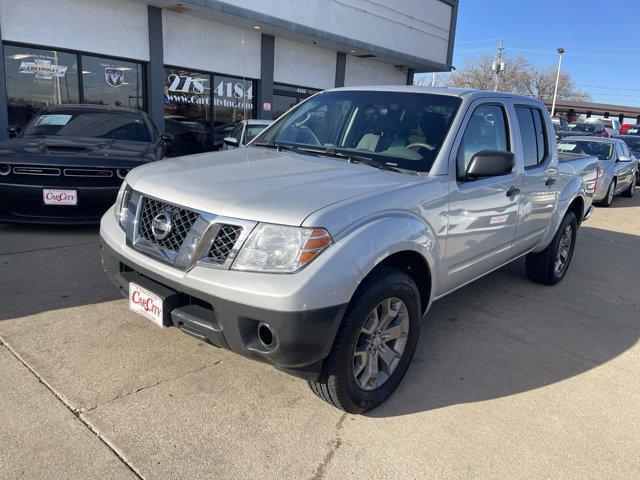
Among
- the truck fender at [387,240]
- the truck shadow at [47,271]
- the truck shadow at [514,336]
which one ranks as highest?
the truck fender at [387,240]

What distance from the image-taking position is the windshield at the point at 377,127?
3.31m

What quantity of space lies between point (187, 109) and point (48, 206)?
799 cm

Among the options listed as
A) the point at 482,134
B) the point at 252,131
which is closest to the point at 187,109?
the point at 252,131

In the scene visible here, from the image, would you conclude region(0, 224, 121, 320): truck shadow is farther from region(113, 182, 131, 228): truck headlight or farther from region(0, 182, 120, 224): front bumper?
region(113, 182, 131, 228): truck headlight

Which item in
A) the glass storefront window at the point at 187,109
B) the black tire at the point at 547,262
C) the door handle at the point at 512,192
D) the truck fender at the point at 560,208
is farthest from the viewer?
the glass storefront window at the point at 187,109

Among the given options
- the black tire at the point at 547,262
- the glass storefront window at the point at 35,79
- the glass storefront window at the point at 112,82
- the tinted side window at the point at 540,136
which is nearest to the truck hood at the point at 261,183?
the tinted side window at the point at 540,136

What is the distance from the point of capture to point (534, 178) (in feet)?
14.0

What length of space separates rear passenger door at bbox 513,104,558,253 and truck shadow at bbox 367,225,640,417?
622 millimetres

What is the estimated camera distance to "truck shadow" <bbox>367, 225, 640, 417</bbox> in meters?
3.18

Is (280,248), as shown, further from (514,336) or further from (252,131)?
(252,131)

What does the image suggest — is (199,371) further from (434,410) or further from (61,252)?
(61,252)

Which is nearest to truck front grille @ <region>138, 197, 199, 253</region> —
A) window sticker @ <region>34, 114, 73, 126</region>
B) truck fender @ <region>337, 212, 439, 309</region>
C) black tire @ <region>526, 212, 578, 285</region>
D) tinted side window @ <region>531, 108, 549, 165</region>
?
truck fender @ <region>337, 212, 439, 309</region>

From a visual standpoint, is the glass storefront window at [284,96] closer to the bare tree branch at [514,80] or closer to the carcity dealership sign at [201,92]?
the carcity dealership sign at [201,92]

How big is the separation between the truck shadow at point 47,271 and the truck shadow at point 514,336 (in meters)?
2.56
